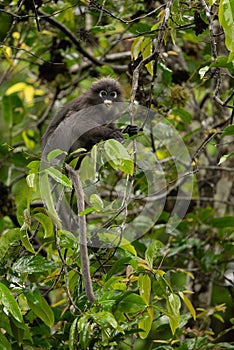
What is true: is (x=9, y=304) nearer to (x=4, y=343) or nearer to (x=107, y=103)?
(x=4, y=343)

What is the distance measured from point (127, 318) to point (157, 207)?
1.68 metres

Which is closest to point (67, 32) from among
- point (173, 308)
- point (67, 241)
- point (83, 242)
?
point (67, 241)

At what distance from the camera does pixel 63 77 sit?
4066mm

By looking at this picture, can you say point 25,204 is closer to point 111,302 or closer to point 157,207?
point 111,302

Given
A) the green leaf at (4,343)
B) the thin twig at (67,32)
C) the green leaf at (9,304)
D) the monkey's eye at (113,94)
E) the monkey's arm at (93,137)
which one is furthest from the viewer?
the monkey's eye at (113,94)

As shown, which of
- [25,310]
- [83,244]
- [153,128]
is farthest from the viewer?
[153,128]

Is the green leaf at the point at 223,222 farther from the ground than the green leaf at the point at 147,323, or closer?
closer

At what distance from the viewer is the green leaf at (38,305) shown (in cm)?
208

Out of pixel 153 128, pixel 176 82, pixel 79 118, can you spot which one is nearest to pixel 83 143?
pixel 79 118

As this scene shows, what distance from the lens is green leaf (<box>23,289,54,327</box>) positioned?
→ 6.84 feet

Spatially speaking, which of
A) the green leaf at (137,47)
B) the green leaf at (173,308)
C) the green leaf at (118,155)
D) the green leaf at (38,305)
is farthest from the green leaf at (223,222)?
the green leaf at (118,155)

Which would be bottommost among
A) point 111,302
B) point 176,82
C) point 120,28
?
point 111,302

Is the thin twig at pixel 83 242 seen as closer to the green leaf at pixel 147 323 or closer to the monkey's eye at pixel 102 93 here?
the green leaf at pixel 147 323

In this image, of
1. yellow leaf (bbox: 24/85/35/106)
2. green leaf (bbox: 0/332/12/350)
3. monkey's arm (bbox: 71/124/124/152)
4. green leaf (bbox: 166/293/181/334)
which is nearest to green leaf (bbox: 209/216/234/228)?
monkey's arm (bbox: 71/124/124/152)
